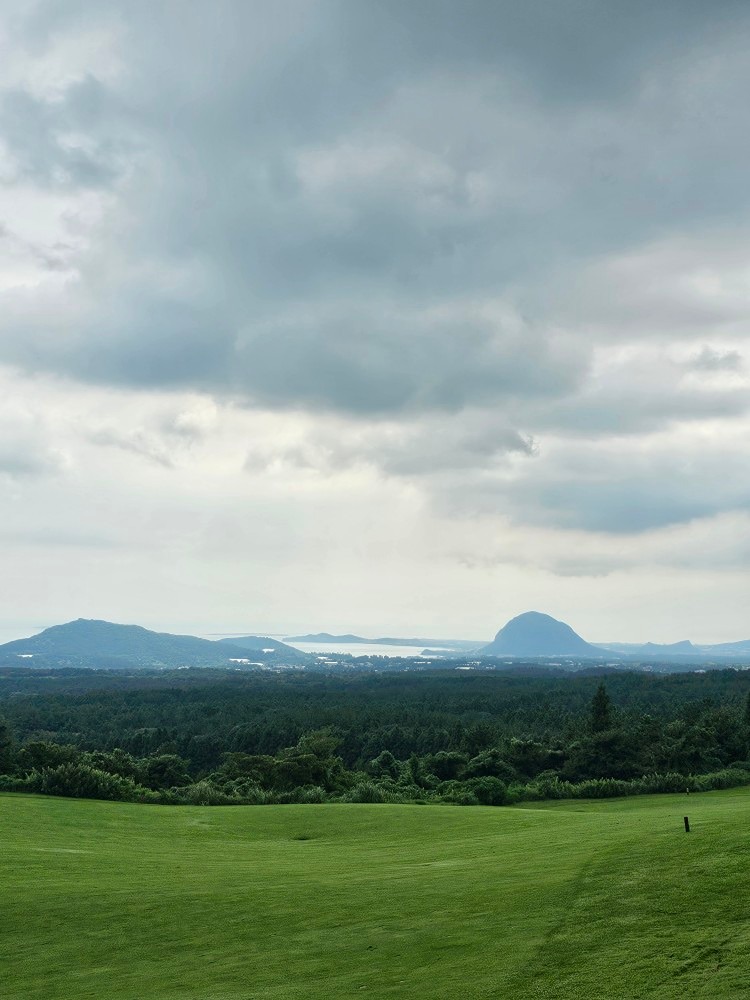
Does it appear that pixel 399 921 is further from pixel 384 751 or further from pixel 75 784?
pixel 384 751

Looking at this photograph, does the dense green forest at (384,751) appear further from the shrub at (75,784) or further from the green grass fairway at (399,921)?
the green grass fairway at (399,921)

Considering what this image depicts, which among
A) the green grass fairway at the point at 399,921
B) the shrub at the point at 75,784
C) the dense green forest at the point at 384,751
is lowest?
the dense green forest at the point at 384,751

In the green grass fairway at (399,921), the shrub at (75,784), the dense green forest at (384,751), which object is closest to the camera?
the green grass fairway at (399,921)

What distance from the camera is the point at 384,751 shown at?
78.9 meters

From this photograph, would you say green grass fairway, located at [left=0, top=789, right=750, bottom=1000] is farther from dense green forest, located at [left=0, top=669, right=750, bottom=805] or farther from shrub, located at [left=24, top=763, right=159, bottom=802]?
dense green forest, located at [left=0, top=669, right=750, bottom=805]

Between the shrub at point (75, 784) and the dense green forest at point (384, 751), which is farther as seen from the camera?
the dense green forest at point (384, 751)

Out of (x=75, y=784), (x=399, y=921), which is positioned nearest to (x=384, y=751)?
(x=75, y=784)

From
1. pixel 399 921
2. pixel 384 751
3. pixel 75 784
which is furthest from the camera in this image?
A: pixel 384 751

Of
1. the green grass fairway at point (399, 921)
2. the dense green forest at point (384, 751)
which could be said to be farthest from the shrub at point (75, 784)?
the green grass fairway at point (399, 921)

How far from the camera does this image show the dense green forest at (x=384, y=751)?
2122 inches

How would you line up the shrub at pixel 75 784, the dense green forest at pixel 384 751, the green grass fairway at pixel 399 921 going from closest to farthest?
the green grass fairway at pixel 399 921
the shrub at pixel 75 784
the dense green forest at pixel 384 751

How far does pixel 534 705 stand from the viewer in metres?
137

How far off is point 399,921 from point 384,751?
6523cm

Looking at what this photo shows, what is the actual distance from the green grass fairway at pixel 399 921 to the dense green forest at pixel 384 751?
28770 mm
